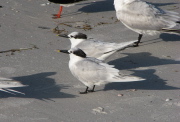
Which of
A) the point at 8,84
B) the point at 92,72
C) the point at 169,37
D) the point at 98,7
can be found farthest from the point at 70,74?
the point at 98,7

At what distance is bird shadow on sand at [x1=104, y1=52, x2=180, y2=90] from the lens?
4.91 m

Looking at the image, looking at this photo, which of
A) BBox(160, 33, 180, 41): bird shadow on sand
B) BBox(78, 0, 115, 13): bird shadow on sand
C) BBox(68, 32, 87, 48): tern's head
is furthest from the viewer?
BBox(78, 0, 115, 13): bird shadow on sand

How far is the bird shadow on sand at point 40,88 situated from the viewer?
459 cm

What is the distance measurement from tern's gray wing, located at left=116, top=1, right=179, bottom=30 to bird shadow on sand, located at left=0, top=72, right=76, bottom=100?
1.83 m

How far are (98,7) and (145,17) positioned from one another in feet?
5.76

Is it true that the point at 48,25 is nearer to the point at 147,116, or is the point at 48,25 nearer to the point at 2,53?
the point at 2,53

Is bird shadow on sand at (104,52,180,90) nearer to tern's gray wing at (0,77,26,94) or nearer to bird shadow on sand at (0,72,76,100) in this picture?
bird shadow on sand at (0,72,76,100)

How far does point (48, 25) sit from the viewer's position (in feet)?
22.9

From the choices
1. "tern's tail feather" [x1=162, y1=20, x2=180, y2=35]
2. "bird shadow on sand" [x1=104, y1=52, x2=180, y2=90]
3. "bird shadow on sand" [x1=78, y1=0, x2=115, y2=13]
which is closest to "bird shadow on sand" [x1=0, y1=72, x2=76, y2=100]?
"bird shadow on sand" [x1=104, y1=52, x2=180, y2=90]

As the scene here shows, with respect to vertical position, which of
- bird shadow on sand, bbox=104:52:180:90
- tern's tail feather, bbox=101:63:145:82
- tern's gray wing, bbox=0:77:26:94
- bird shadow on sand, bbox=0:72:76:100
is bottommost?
bird shadow on sand, bbox=104:52:180:90

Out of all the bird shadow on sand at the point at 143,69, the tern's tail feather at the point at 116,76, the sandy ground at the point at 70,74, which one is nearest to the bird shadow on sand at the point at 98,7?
the sandy ground at the point at 70,74

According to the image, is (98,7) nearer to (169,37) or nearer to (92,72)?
(169,37)

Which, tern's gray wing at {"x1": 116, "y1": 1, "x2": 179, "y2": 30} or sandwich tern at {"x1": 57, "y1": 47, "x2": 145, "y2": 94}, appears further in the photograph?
tern's gray wing at {"x1": 116, "y1": 1, "x2": 179, "y2": 30}

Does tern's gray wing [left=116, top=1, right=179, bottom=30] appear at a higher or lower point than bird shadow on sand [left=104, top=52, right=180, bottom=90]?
higher
